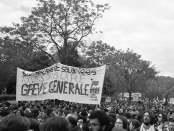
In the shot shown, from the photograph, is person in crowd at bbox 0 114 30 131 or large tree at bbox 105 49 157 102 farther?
large tree at bbox 105 49 157 102

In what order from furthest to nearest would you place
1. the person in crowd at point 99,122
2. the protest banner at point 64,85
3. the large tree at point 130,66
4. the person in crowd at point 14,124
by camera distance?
the large tree at point 130,66 < the protest banner at point 64,85 < the person in crowd at point 99,122 < the person in crowd at point 14,124

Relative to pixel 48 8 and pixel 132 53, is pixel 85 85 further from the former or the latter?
pixel 132 53

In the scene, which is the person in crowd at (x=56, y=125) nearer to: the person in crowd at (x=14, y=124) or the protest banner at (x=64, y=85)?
the person in crowd at (x=14, y=124)

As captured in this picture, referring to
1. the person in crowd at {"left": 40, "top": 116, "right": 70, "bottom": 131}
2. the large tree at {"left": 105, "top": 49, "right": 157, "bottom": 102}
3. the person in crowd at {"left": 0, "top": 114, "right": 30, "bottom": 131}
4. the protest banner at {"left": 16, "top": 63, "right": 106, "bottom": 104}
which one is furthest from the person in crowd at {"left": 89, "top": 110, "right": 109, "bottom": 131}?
the large tree at {"left": 105, "top": 49, "right": 157, "bottom": 102}

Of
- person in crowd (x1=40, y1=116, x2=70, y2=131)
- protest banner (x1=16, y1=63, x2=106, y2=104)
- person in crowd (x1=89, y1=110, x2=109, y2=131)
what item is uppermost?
protest banner (x1=16, y1=63, x2=106, y2=104)

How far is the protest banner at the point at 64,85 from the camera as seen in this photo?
9758mm

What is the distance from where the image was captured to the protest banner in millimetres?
9758

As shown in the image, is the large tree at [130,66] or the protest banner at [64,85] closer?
the protest banner at [64,85]

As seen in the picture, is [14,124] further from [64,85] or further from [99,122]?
[64,85]

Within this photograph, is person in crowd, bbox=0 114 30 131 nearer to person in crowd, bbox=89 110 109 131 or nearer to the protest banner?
person in crowd, bbox=89 110 109 131

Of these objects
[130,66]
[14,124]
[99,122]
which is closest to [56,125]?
[14,124]

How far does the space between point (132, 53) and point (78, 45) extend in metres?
14.7

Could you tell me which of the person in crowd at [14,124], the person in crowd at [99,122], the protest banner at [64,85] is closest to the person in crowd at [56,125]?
the person in crowd at [14,124]

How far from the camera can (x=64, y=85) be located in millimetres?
9906
